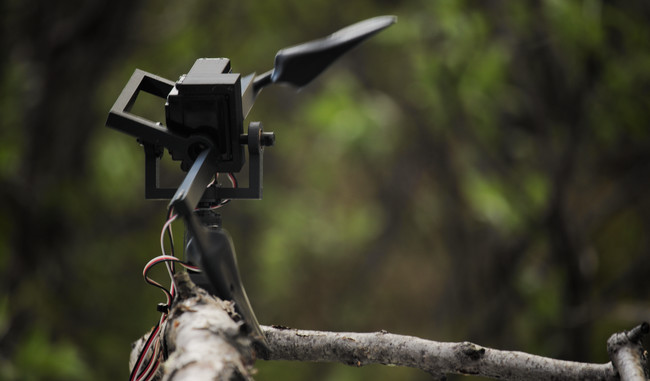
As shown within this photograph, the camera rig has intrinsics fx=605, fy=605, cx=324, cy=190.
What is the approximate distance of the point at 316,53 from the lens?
56 cm

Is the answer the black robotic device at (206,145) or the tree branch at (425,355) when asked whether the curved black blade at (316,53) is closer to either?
the black robotic device at (206,145)

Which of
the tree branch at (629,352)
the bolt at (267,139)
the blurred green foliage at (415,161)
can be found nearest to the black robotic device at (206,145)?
the bolt at (267,139)

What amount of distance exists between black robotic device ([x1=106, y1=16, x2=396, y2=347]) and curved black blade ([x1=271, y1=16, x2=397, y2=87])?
1.8 inches

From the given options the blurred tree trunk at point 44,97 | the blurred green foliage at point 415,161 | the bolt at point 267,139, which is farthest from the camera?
the blurred tree trunk at point 44,97

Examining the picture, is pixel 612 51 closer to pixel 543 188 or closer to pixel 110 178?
pixel 543 188

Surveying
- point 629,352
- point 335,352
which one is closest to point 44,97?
point 335,352

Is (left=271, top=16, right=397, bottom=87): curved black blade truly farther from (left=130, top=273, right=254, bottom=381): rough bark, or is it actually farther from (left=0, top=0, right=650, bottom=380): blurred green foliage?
(left=0, top=0, right=650, bottom=380): blurred green foliage

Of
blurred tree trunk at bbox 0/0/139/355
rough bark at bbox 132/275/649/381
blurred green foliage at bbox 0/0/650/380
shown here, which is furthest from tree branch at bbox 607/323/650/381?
blurred tree trunk at bbox 0/0/139/355

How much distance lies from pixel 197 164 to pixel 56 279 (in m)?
1.72

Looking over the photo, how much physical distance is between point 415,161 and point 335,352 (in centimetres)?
217

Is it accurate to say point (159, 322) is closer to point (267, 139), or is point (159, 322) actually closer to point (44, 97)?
point (267, 139)

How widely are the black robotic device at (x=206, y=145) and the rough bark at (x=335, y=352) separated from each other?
0.07 ft

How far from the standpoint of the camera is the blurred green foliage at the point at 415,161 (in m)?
1.56

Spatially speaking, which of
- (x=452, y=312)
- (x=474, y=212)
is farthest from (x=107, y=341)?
(x=474, y=212)
